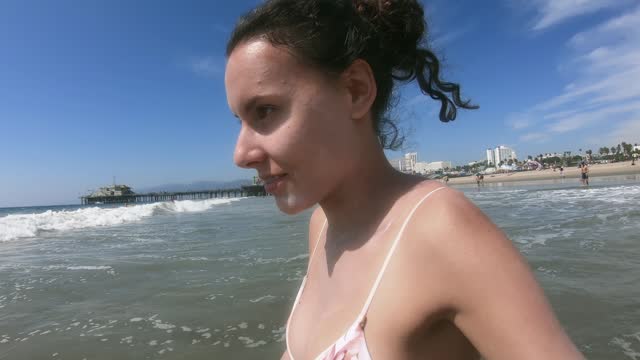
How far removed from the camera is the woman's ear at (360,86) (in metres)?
1.21

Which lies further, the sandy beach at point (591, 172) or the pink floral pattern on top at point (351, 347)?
the sandy beach at point (591, 172)

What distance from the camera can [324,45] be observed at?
1190 millimetres

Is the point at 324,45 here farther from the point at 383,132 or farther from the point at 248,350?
the point at 248,350

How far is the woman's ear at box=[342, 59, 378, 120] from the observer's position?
47.7 inches

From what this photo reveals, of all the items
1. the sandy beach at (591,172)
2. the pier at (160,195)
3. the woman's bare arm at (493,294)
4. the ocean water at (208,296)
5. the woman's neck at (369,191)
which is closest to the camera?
the woman's bare arm at (493,294)

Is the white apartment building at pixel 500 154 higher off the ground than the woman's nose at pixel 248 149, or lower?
higher

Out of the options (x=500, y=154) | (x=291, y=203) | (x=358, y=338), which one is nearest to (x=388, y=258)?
(x=358, y=338)

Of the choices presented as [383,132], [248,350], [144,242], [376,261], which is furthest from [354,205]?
[144,242]

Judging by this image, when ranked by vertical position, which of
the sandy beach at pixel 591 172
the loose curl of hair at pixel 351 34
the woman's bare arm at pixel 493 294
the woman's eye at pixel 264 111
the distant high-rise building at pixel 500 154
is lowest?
the sandy beach at pixel 591 172

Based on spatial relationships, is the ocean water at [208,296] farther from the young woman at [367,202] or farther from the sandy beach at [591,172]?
the sandy beach at [591,172]

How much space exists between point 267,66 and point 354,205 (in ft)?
1.80

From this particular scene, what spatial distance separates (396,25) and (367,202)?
24.1 inches

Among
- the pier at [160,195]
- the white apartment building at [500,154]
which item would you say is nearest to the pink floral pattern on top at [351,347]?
the pier at [160,195]

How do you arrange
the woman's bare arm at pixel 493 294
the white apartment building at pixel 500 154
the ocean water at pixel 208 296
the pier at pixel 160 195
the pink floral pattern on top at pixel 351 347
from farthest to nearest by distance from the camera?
the white apartment building at pixel 500 154, the pier at pixel 160 195, the ocean water at pixel 208 296, the pink floral pattern on top at pixel 351 347, the woman's bare arm at pixel 493 294
